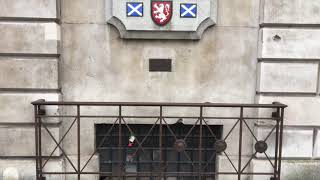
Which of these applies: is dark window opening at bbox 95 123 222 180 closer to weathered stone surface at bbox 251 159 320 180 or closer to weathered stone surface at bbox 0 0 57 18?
weathered stone surface at bbox 251 159 320 180

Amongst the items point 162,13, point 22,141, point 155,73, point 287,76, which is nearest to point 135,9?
point 162,13

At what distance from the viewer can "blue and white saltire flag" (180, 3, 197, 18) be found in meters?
5.16

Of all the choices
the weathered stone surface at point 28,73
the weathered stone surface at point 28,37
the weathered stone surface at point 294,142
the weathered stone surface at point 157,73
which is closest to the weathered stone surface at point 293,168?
the weathered stone surface at point 294,142

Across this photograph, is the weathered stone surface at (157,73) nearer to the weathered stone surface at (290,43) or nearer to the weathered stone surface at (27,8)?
the weathered stone surface at (290,43)

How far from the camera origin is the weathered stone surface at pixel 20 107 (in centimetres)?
512

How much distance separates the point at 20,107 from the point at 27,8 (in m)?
1.62

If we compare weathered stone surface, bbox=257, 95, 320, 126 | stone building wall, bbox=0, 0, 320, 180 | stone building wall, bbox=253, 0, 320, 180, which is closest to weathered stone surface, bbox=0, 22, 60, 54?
stone building wall, bbox=0, 0, 320, 180

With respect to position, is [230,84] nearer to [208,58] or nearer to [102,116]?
[208,58]

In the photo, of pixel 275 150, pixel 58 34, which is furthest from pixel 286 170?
pixel 58 34

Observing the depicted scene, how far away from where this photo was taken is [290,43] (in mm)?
5148

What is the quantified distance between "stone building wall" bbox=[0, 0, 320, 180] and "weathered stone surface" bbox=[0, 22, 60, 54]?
16 mm

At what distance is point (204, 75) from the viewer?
211 inches

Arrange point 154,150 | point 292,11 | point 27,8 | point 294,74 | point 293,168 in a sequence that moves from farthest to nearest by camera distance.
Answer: point 154,150, point 293,168, point 294,74, point 292,11, point 27,8

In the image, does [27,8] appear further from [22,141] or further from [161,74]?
[161,74]
